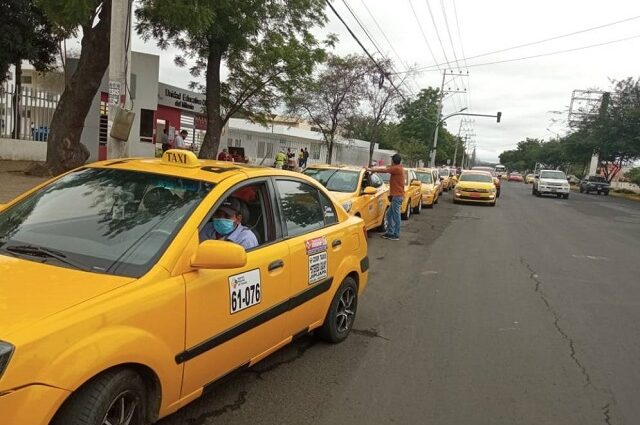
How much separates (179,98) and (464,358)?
82.3 feet

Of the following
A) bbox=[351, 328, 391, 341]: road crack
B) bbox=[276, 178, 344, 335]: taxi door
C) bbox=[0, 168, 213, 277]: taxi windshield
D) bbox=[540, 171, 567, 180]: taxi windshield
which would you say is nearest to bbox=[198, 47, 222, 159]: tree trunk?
bbox=[351, 328, 391, 341]: road crack

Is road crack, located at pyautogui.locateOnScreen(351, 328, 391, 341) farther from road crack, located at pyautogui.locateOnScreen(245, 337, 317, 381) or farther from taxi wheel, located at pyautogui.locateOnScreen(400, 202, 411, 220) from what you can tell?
taxi wheel, located at pyautogui.locateOnScreen(400, 202, 411, 220)

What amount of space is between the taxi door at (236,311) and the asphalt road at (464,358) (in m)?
0.45

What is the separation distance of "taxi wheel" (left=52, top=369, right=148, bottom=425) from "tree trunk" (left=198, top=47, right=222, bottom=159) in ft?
48.0

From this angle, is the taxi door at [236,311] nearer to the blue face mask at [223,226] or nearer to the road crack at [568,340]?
the blue face mask at [223,226]

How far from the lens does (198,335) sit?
9.73ft

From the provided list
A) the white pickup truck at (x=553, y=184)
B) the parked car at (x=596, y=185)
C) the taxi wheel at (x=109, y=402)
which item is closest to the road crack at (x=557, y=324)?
the taxi wheel at (x=109, y=402)

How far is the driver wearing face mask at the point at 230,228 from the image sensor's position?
141 inches

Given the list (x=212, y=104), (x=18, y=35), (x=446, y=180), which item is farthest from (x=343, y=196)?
(x=446, y=180)

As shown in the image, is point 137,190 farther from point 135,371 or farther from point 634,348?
Answer: point 634,348

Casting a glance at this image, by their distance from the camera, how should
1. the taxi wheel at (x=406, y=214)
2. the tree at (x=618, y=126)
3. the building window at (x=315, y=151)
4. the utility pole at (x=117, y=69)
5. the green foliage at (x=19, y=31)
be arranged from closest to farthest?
1. the utility pole at (x=117, y=69)
2. the taxi wheel at (x=406, y=214)
3. the green foliage at (x=19, y=31)
4. the tree at (x=618, y=126)
5. the building window at (x=315, y=151)

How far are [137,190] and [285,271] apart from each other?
43.7 inches

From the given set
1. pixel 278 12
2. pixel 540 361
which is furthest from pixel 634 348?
pixel 278 12

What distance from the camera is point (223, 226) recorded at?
3635 millimetres
